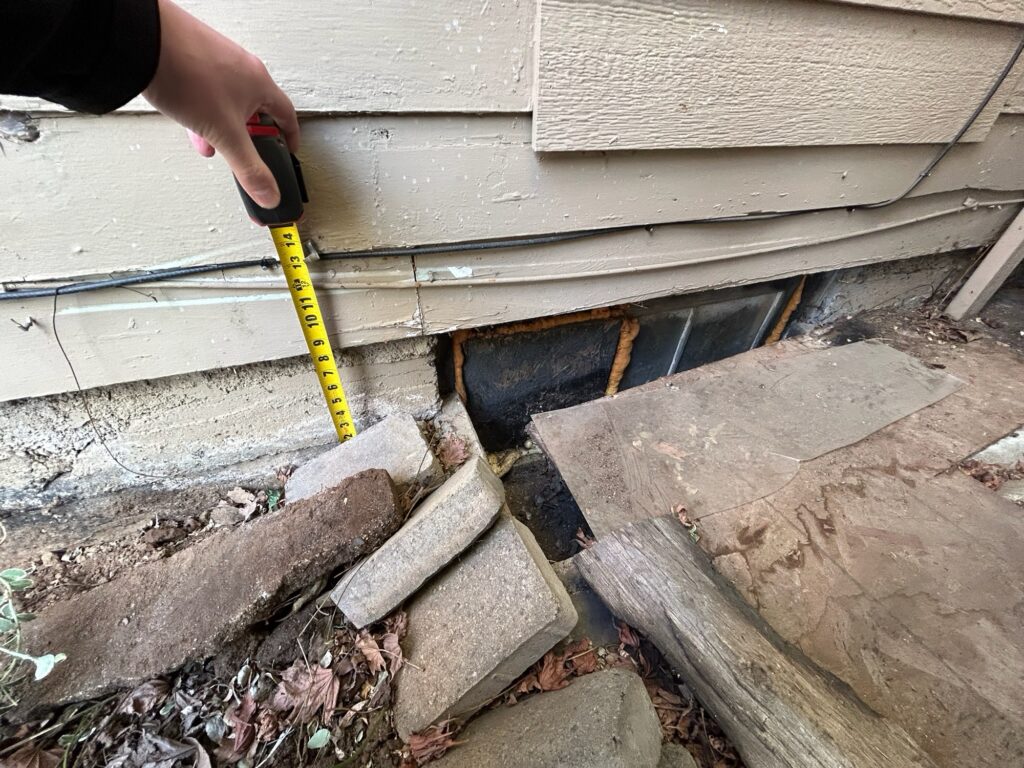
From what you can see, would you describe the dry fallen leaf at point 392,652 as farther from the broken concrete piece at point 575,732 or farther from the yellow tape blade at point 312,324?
the yellow tape blade at point 312,324

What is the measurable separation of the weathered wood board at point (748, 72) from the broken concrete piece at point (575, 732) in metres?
1.56

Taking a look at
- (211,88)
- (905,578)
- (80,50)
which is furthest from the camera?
(905,578)

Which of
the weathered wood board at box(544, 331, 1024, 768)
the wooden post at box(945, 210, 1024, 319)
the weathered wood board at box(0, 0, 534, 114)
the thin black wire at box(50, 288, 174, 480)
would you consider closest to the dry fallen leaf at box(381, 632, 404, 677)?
the weathered wood board at box(544, 331, 1024, 768)

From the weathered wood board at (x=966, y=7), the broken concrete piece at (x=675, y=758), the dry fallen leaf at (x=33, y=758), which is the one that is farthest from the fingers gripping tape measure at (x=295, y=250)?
the weathered wood board at (x=966, y=7)

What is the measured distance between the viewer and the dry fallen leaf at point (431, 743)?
1035 millimetres

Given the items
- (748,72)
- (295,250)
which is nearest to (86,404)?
(295,250)

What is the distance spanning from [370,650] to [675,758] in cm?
85

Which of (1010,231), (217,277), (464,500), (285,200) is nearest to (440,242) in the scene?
(285,200)

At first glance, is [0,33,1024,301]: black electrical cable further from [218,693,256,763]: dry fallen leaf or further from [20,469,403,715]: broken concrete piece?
[218,693,256,763]: dry fallen leaf

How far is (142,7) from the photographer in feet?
1.92

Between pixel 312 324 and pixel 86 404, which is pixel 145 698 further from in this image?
pixel 312 324

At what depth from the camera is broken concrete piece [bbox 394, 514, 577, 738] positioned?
1.09 metres

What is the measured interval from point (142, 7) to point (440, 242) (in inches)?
35.8

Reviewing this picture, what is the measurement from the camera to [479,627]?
1.15 meters
